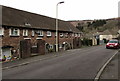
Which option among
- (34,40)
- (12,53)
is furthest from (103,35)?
(12,53)

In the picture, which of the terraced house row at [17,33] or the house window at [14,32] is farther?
the house window at [14,32]

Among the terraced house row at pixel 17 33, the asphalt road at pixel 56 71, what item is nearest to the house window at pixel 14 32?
the terraced house row at pixel 17 33

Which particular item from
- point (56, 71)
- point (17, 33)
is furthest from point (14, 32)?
point (56, 71)

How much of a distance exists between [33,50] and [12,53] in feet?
11.1

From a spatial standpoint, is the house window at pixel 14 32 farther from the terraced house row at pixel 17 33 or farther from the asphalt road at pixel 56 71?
the asphalt road at pixel 56 71

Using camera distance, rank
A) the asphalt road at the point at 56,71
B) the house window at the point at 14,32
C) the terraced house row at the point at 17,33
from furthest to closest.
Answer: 1. the house window at the point at 14,32
2. the terraced house row at the point at 17,33
3. the asphalt road at the point at 56,71

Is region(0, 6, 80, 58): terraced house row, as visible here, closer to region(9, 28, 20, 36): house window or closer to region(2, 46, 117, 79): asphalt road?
region(9, 28, 20, 36): house window

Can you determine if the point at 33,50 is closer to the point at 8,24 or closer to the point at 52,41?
the point at 8,24

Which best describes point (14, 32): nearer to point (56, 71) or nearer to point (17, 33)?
point (17, 33)

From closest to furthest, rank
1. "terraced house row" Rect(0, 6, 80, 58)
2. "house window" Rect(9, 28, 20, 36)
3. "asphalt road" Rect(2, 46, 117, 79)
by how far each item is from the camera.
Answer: "asphalt road" Rect(2, 46, 117, 79), "terraced house row" Rect(0, 6, 80, 58), "house window" Rect(9, 28, 20, 36)

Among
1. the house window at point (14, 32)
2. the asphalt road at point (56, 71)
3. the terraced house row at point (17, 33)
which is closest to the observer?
the asphalt road at point (56, 71)

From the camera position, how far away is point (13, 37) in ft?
55.4

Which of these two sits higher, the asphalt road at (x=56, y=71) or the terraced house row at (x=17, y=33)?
the terraced house row at (x=17, y=33)

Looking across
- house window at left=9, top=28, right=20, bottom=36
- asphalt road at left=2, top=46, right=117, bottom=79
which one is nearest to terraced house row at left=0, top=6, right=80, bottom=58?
house window at left=9, top=28, right=20, bottom=36
